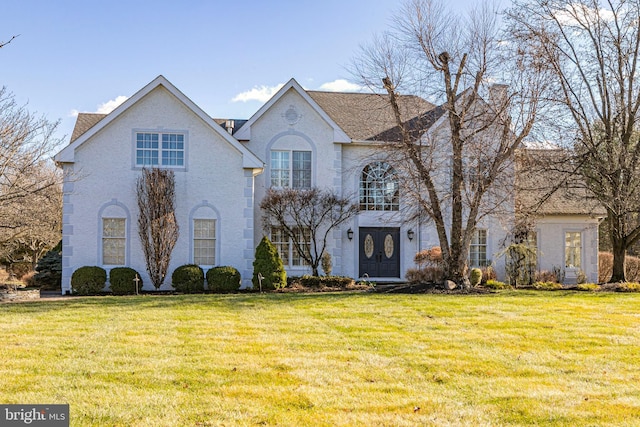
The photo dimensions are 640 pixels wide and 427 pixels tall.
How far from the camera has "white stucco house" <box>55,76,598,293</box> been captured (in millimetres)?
19844

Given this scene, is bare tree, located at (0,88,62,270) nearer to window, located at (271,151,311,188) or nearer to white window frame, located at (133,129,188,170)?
white window frame, located at (133,129,188,170)

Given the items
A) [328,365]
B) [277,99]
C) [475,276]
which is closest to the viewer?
[328,365]

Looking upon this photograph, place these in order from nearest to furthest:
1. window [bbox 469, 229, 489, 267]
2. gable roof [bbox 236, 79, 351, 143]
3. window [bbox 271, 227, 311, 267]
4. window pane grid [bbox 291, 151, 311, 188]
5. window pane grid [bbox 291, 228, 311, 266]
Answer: window pane grid [bbox 291, 228, 311, 266]
gable roof [bbox 236, 79, 351, 143]
window [bbox 271, 227, 311, 267]
window pane grid [bbox 291, 151, 311, 188]
window [bbox 469, 229, 489, 267]

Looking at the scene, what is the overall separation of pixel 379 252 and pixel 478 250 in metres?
4.10

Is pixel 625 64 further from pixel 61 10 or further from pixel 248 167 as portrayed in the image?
pixel 61 10

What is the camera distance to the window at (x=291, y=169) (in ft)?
74.1

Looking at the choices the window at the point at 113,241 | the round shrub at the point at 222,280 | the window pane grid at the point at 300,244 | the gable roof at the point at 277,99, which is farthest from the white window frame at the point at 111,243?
the window pane grid at the point at 300,244

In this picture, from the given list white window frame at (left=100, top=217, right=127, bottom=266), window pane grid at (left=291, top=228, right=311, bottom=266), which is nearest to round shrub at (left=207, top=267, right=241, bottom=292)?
white window frame at (left=100, top=217, right=127, bottom=266)

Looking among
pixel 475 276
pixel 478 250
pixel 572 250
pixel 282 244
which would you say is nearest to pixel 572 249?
pixel 572 250

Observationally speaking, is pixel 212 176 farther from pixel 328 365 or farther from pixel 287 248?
pixel 328 365

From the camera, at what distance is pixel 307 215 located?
21828 mm

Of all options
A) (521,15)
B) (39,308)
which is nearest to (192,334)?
(39,308)

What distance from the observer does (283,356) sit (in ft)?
28.6

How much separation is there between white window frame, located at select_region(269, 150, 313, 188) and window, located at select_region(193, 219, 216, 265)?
3314mm
